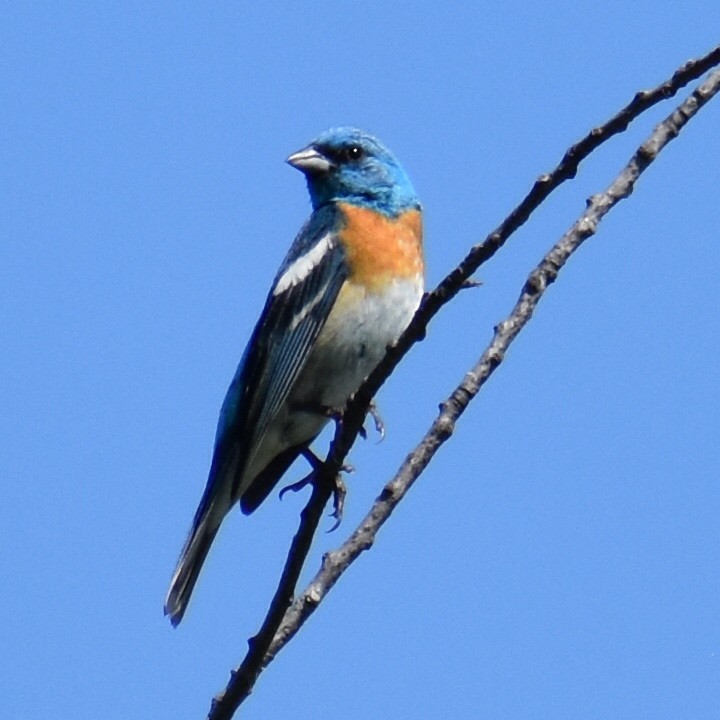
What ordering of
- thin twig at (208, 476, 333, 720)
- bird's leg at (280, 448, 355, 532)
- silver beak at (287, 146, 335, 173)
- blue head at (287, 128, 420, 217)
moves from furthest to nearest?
silver beak at (287, 146, 335, 173) < blue head at (287, 128, 420, 217) < bird's leg at (280, 448, 355, 532) < thin twig at (208, 476, 333, 720)

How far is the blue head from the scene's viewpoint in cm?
763

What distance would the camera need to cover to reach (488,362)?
146 inches

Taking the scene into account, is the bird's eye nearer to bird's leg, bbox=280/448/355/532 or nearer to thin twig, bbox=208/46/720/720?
bird's leg, bbox=280/448/355/532

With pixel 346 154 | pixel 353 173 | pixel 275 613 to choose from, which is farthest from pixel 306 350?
pixel 275 613

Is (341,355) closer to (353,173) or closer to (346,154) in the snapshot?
(353,173)

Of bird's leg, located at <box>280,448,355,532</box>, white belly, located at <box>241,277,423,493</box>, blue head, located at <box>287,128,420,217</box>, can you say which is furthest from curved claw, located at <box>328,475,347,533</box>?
blue head, located at <box>287,128,420,217</box>

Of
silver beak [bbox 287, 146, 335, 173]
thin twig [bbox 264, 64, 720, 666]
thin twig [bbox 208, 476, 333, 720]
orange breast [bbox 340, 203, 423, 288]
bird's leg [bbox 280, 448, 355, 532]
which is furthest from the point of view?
silver beak [bbox 287, 146, 335, 173]

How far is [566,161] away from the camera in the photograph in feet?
10.8

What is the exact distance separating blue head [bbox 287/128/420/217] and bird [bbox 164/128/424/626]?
0.47 metres

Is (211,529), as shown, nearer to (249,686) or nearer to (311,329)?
(311,329)

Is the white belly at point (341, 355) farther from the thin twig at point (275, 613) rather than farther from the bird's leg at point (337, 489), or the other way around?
the thin twig at point (275, 613)

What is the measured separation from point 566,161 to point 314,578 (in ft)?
4.35

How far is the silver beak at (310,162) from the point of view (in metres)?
7.76

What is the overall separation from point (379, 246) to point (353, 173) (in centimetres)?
97
